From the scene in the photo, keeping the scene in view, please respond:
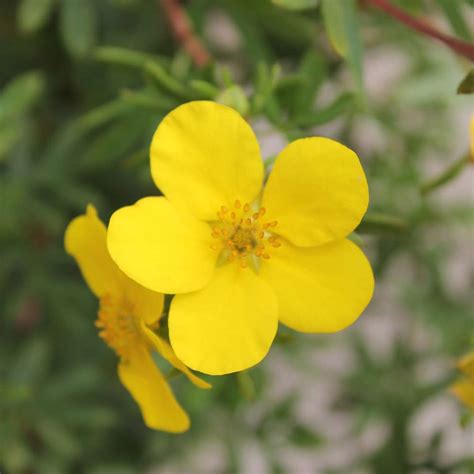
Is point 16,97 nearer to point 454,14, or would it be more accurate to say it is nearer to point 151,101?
point 151,101

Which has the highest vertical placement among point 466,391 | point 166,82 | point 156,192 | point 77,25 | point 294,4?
point 294,4

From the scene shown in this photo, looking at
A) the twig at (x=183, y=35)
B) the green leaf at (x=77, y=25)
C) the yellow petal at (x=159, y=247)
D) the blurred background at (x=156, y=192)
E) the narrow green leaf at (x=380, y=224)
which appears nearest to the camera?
the yellow petal at (x=159, y=247)

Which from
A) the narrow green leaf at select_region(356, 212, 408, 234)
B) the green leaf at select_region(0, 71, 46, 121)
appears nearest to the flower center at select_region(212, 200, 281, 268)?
the narrow green leaf at select_region(356, 212, 408, 234)

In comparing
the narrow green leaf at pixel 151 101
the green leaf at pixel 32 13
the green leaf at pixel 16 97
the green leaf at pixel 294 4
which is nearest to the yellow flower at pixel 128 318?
the narrow green leaf at pixel 151 101

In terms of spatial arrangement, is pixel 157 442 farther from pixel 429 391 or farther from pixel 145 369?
pixel 145 369

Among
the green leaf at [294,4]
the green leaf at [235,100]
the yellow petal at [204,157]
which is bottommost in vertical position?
the green leaf at [235,100]

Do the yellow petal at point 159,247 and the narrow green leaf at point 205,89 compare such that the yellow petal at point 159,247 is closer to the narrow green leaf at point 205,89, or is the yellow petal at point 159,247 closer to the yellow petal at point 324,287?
the yellow petal at point 324,287

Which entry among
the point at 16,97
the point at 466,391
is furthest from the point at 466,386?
the point at 16,97
